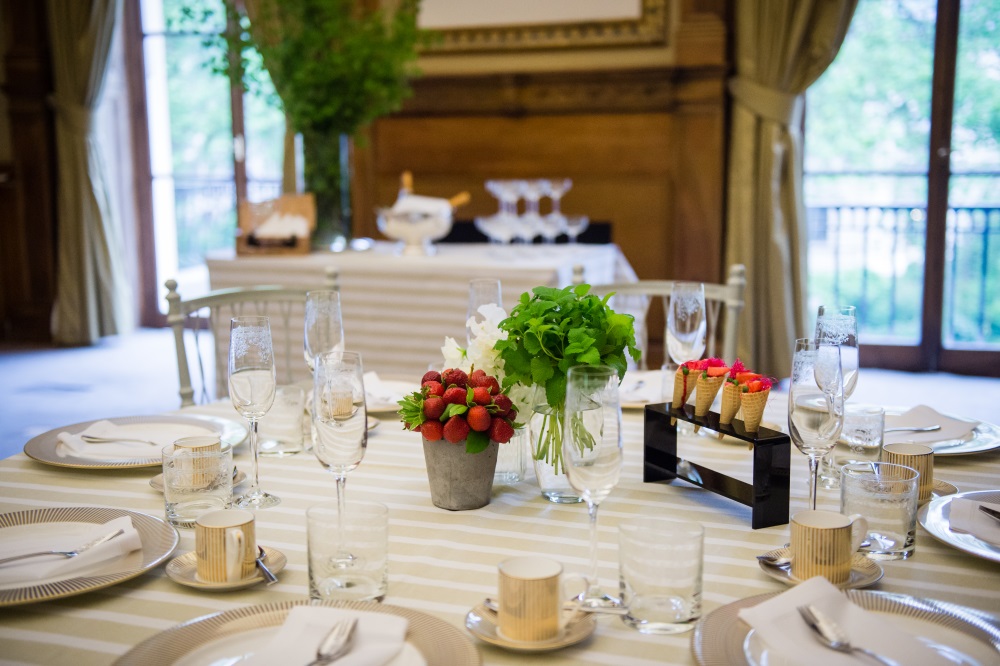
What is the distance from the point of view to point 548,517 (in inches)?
49.5

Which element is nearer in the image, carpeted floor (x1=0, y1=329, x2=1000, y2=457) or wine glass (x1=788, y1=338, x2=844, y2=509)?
wine glass (x1=788, y1=338, x2=844, y2=509)

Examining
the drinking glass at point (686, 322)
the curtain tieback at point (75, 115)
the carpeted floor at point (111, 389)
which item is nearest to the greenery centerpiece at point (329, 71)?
the carpeted floor at point (111, 389)

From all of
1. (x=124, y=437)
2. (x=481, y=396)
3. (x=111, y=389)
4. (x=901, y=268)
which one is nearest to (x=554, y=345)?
(x=481, y=396)

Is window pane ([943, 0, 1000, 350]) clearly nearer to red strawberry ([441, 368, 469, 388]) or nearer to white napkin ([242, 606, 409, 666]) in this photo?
red strawberry ([441, 368, 469, 388])

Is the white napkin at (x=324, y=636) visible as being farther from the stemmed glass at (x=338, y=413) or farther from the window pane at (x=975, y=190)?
the window pane at (x=975, y=190)

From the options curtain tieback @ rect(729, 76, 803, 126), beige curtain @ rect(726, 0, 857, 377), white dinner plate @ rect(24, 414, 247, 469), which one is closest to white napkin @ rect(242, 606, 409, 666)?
white dinner plate @ rect(24, 414, 247, 469)

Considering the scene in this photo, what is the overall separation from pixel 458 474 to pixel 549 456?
0.13m

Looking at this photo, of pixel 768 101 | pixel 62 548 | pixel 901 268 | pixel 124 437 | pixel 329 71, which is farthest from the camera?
pixel 901 268

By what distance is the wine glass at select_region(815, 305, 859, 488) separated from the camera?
4.49ft

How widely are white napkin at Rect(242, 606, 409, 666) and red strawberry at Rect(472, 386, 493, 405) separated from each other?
385 millimetres

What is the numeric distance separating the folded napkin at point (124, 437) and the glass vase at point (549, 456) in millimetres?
601

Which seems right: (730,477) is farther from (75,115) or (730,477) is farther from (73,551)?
(75,115)

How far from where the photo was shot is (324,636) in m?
0.87

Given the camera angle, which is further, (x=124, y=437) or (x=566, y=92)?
(x=566, y=92)
